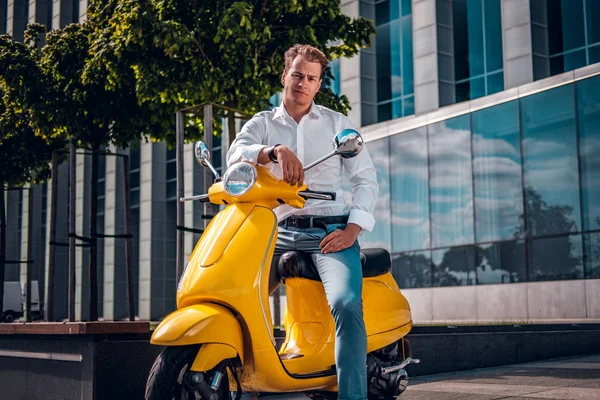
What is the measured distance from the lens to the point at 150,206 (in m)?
31.7

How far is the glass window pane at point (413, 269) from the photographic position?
21.8m

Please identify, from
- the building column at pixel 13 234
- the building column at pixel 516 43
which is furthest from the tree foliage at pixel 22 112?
the building column at pixel 13 234

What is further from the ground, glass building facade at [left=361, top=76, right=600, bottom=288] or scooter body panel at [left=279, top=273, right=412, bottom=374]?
glass building facade at [left=361, top=76, right=600, bottom=288]

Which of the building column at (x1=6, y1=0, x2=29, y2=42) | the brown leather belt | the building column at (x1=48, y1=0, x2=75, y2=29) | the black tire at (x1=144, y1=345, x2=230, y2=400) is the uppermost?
the building column at (x1=6, y1=0, x2=29, y2=42)

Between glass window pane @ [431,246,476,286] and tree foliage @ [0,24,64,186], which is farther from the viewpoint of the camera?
glass window pane @ [431,246,476,286]

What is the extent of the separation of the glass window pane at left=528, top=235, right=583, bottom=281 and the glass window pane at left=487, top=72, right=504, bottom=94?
14.0 ft

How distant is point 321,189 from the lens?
4020 mm

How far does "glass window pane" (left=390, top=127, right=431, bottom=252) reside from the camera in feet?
72.5

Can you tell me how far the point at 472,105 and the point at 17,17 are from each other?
27540 millimetres

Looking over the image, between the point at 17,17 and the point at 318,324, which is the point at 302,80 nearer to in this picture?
the point at 318,324

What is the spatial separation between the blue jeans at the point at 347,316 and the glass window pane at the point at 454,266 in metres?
17.4

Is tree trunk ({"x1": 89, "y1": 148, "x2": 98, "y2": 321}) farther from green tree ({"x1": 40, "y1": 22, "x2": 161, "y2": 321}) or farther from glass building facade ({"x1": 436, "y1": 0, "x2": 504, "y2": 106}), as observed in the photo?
glass building facade ({"x1": 436, "y1": 0, "x2": 504, "y2": 106})

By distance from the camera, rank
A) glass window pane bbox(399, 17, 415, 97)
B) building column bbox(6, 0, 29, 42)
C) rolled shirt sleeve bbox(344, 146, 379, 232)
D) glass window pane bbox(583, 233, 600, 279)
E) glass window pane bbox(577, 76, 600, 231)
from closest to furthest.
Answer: rolled shirt sleeve bbox(344, 146, 379, 232), glass window pane bbox(583, 233, 600, 279), glass window pane bbox(577, 76, 600, 231), glass window pane bbox(399, 17, 415, 97), building column bbox(6, 0, 29, 42)

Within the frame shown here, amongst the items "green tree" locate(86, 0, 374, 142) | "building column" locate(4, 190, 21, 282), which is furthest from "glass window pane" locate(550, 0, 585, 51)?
"building column" locate(4, 190, 21, 282)
